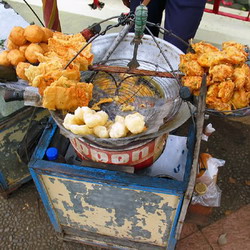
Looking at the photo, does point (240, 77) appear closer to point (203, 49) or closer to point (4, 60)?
point (203, 49)

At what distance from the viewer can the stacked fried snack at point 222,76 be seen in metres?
1.66

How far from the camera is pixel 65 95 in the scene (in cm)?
164

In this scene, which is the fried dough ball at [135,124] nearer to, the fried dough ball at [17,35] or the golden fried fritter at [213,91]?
the golden fried fritter at [213,91]

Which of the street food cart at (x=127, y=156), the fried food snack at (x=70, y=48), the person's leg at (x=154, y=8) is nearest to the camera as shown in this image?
the street food cart at (x=127, y=156)

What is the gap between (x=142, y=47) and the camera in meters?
2.20

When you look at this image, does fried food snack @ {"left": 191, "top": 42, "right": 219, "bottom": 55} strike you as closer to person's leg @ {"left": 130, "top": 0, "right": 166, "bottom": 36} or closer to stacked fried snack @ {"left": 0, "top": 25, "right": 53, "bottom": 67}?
stacked fried snack @ {"left": 0, "top": 25, "right": 53, "bottom": 67}

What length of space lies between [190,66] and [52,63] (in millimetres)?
888

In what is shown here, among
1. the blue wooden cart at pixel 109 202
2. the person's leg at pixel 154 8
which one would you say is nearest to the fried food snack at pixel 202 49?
the blue wooden cart at pixel 109 202

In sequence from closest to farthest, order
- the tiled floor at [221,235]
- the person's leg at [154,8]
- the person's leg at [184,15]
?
the tiled floor at [221,235] < the person's leg at [184,15] < the person's leg at [154,8]

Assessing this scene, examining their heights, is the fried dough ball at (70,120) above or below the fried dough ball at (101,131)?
above

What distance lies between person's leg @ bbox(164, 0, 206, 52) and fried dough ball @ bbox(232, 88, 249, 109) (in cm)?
163

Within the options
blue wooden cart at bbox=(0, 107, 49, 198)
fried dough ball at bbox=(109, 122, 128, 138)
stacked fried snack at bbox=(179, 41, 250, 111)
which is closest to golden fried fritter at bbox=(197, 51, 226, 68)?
stacked fried snack at bbox=(179, 41, 250, 111)

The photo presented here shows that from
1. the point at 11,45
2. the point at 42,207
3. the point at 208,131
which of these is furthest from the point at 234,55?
the point at 42,207

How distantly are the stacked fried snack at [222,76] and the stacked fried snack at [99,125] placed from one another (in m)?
0.46
